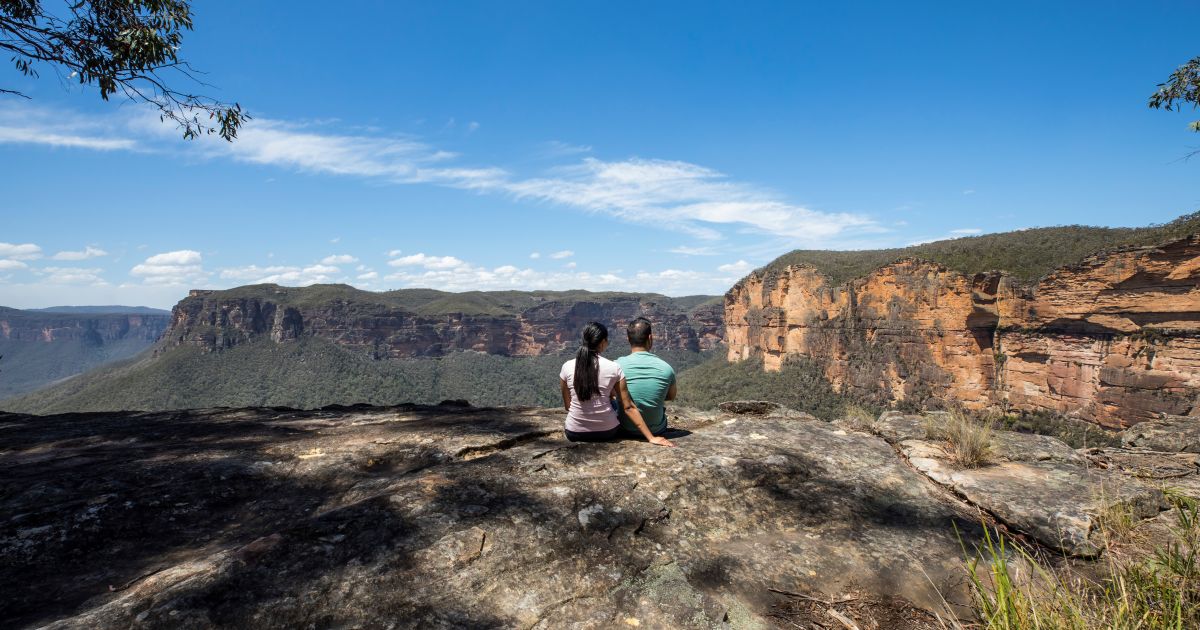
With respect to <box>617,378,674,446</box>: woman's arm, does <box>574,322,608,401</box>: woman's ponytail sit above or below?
above

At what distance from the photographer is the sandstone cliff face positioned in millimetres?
103250

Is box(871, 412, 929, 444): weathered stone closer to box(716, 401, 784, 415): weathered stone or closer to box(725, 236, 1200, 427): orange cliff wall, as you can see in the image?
box(716, 401, 784, 415): weathered stone

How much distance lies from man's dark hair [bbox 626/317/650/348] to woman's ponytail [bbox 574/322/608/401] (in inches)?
23.8

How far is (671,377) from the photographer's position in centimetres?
557

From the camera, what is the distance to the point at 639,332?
19.1 feet

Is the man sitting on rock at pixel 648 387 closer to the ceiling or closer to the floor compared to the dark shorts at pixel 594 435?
closer to the ceiling

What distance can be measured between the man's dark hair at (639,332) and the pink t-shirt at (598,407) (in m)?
0.56

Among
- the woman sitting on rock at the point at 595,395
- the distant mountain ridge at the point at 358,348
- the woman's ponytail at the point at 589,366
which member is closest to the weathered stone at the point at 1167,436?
the woman sitting on rock at the point at 595,395

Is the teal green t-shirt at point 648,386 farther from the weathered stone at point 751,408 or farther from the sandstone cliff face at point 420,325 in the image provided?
the sandstone cliff face at point 420,325

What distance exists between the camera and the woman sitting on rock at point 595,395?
5.16 m

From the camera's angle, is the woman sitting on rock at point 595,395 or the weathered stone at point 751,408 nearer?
the woman sitting on rock at point 595,395

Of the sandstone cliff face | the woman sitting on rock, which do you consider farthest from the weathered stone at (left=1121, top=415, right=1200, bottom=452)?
the sandstone cliff face

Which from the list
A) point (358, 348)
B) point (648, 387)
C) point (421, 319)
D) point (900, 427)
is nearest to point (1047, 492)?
point (900, 427)

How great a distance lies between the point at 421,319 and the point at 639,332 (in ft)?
411
